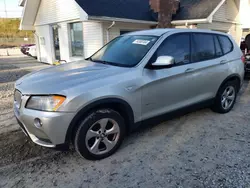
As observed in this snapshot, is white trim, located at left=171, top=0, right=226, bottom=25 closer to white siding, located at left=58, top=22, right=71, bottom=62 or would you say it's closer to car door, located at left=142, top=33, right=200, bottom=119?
white siding, located at left=58, top=22, right=71, bottom=62

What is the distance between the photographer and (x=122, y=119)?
3.08 metres

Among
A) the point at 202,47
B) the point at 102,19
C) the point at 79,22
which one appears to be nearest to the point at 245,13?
the point at 102,19

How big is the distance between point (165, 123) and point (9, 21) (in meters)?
49.6

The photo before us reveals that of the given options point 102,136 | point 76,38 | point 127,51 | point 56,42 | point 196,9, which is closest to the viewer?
point 102,136

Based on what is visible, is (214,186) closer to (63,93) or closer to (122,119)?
(122,119)

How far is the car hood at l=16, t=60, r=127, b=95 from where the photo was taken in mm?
2672

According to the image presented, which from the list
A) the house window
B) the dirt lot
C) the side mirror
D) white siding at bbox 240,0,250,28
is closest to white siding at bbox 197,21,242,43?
white siding at bbox 240,0,250,28

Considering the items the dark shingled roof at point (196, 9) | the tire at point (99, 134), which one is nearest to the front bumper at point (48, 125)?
the tire at point (99, 134)

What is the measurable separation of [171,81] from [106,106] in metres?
1.19

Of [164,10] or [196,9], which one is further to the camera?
[196,9]

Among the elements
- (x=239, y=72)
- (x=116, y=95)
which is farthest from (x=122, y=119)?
(x=239, y=72)

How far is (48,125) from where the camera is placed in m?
2.53

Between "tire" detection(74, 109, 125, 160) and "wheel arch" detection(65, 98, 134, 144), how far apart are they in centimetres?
6

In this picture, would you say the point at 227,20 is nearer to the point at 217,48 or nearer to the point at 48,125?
the point at 217,48
